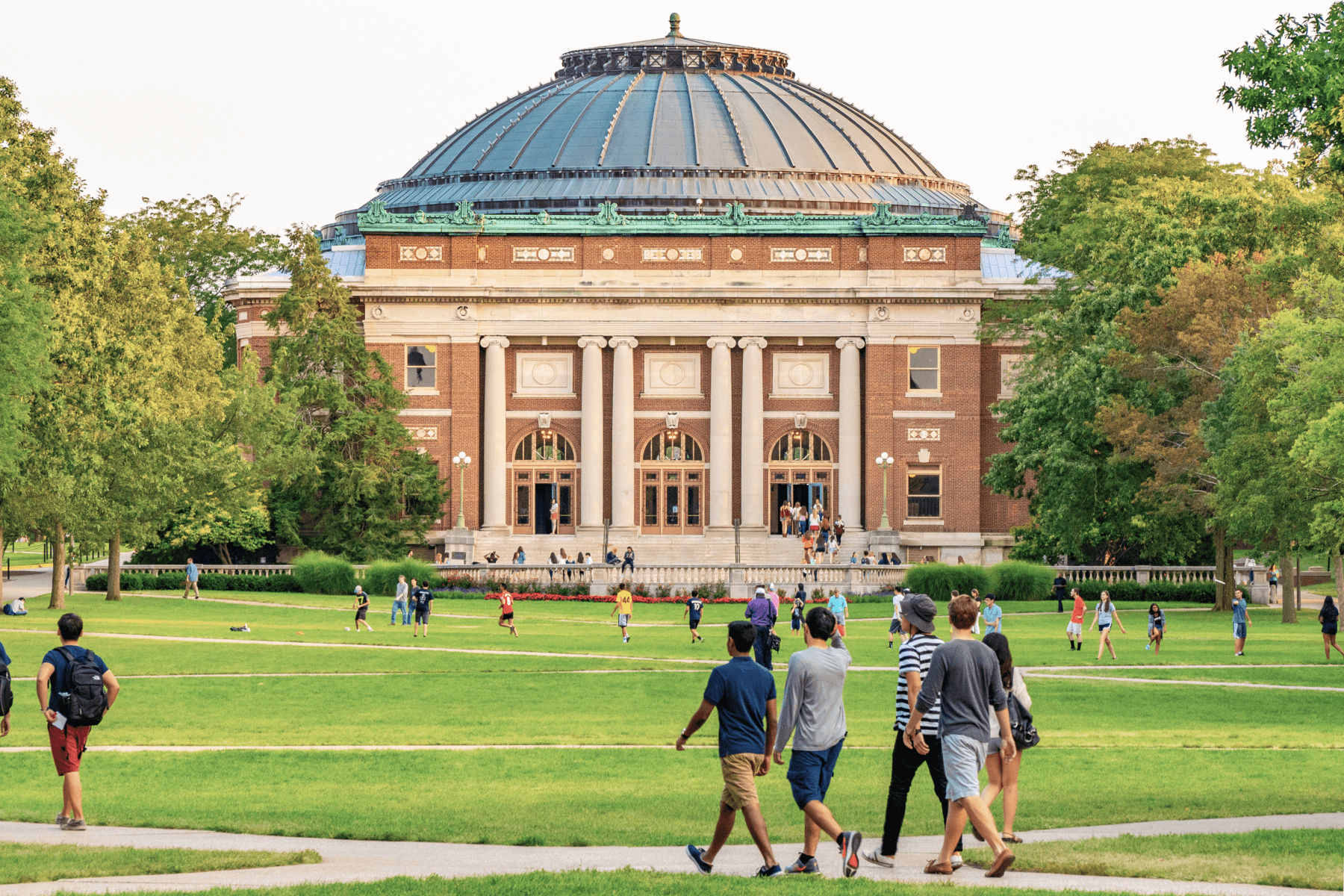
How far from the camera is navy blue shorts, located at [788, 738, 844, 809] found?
14930mm

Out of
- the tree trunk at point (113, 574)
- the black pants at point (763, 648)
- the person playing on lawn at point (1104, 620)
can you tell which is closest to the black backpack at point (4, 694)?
the black pants at point (763, 648)

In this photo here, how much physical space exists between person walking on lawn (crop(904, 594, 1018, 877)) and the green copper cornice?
7062 centimetres

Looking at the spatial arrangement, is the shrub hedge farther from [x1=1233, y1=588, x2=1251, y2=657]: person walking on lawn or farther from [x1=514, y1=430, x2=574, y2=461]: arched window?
[x1=1233, y1=588, x2=1251, y2=657]: person walking on lawn

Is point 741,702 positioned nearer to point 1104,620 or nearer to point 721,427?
point 1104,620

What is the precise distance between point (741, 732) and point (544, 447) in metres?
71.3

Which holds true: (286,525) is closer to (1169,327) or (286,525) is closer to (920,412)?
(920,412)

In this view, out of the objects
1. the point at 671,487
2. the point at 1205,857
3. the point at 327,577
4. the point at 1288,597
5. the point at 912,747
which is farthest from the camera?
the point at 671,487

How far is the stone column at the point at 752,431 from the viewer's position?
84125 mm

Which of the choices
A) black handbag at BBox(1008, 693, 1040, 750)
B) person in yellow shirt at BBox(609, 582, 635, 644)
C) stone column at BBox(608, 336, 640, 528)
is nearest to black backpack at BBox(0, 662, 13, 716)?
black handbag at BBox(1008, 693, 1040, 750)

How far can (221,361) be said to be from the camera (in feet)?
228

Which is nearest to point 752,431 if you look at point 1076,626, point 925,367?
point 925,367

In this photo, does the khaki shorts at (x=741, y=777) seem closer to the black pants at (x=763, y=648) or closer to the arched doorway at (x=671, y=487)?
the black pants at (x=763, y=648)

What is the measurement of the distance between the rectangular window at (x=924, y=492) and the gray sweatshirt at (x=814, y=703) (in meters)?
70.1

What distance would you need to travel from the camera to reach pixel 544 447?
8575 cm
